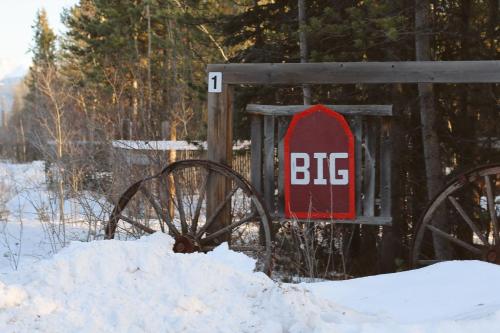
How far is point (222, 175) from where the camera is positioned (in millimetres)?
6145

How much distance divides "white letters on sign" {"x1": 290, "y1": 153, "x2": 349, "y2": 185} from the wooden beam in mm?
757

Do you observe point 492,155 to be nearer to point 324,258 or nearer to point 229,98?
point 324,258

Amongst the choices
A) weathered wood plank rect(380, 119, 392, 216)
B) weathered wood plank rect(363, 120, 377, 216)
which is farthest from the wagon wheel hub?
weathered wood plank rect(380, 119, 392, 216)

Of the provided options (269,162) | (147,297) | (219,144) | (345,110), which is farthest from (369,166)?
(147,297)

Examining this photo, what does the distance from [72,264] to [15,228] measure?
8103 mm

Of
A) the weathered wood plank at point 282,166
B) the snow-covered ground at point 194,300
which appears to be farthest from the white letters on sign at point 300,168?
the snow-covered ground at point 194,300

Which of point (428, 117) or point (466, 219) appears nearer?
point (466, 219)

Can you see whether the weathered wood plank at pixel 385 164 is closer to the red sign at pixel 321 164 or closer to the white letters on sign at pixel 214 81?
the red sign at pixel 321 164

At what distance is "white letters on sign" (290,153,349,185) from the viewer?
5871mm

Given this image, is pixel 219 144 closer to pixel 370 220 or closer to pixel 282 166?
pixel 282 166

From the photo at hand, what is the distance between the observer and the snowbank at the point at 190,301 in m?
3.34

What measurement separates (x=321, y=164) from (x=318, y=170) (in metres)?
0.07

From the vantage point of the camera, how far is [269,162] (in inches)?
242

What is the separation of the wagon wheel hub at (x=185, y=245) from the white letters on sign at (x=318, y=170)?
1211 millimetres
